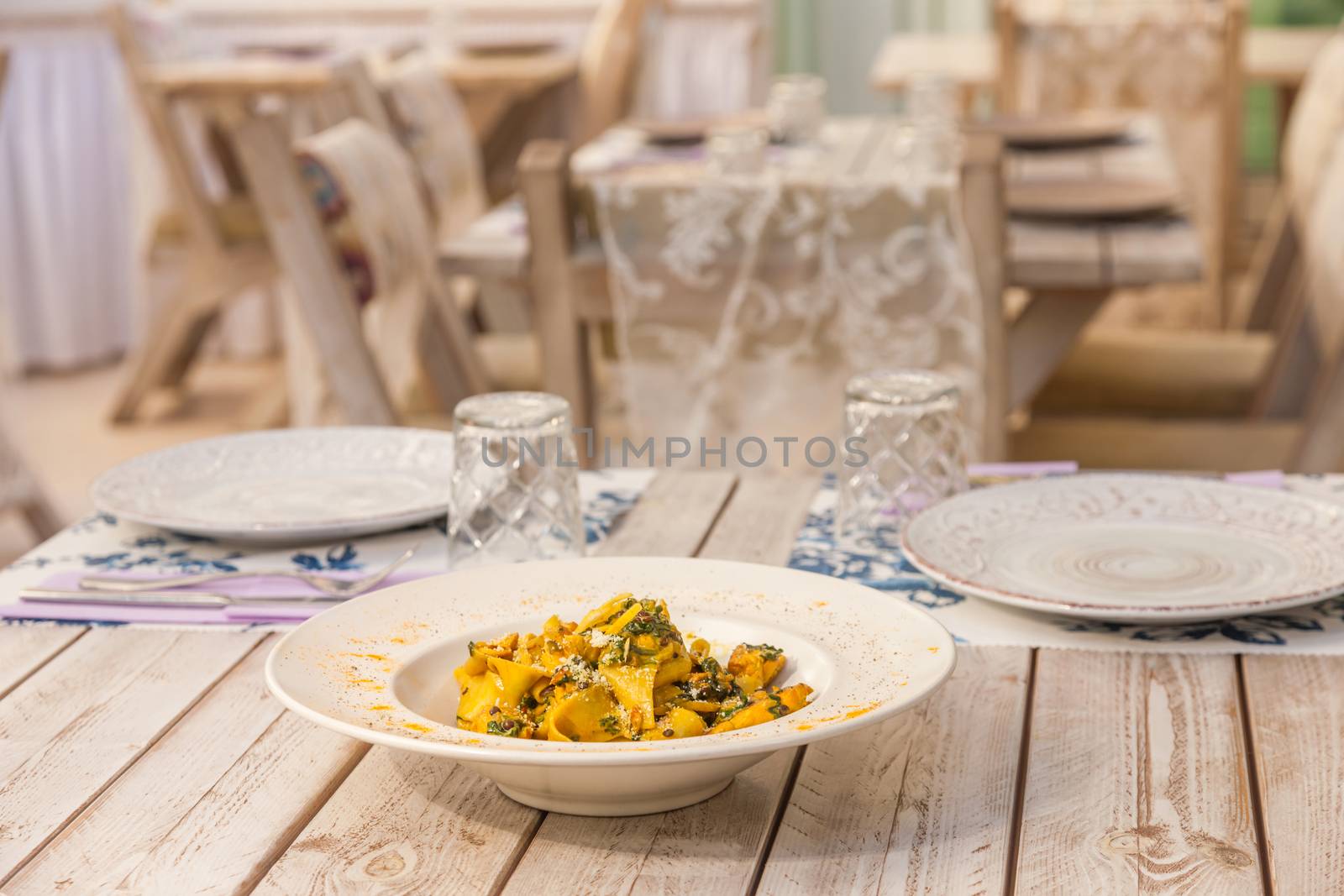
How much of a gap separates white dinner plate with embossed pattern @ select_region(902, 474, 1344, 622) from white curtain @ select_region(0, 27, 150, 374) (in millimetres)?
3538

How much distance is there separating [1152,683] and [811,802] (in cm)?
22

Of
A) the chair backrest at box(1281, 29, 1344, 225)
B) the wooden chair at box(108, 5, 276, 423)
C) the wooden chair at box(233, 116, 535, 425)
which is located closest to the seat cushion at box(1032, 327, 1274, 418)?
the chair backrest at box(1281, 29, 1344, 225)

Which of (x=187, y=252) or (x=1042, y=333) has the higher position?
(x=1042, y=333)

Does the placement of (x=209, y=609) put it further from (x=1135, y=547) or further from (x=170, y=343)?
(x=170, y=343)

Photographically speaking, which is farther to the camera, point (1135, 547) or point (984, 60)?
point (984, 60)

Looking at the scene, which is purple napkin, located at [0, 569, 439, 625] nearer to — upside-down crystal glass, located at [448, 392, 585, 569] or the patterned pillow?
upside-down crystal glass, located at [448, 392, 585, 569]

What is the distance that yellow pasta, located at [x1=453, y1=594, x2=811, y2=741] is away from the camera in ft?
2.26

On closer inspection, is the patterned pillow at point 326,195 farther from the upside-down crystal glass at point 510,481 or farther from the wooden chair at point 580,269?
the upside-down crystal glass at point 510,481

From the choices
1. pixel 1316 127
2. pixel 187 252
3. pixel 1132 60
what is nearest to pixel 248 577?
pixel 1316 127

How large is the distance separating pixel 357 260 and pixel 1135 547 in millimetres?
1325

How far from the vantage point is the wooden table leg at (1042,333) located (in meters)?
2.13

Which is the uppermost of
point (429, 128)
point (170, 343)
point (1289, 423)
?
point (429, 128)

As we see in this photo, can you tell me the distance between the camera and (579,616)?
82 cm

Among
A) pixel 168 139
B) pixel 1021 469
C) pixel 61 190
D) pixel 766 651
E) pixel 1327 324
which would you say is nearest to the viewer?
pixel 766 651
